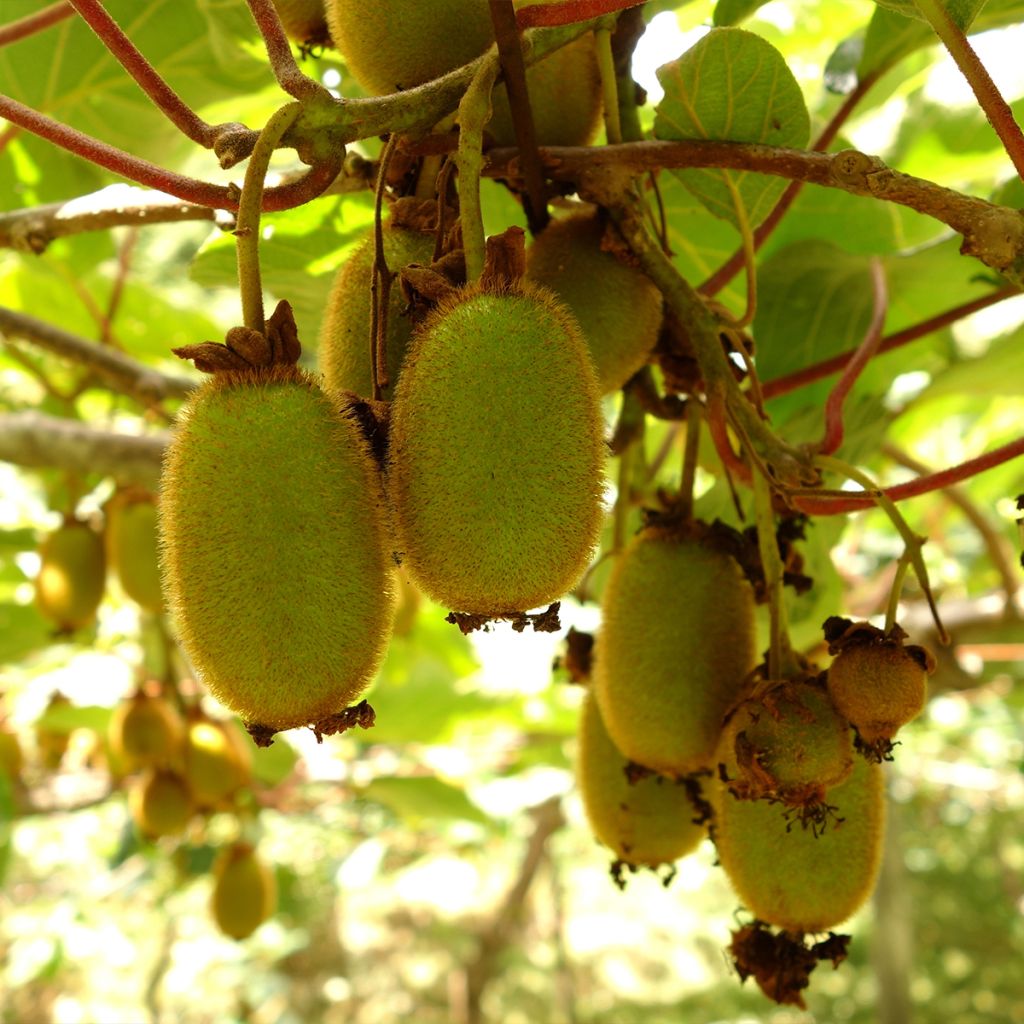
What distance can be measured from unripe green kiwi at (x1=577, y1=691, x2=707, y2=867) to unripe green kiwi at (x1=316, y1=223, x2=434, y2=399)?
38 cm

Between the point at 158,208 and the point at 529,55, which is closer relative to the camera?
the point at 529,55

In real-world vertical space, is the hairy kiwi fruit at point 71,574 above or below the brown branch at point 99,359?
below

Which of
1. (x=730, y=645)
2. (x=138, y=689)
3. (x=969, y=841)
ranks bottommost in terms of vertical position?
(x=969, y=841)

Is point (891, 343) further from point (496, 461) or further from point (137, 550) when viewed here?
point (137, 550)

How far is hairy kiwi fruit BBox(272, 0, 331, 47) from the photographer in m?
0.87

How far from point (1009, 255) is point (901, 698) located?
27 centimetres

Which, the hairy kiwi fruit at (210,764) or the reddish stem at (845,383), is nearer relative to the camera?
the reddish stem at (845,383)

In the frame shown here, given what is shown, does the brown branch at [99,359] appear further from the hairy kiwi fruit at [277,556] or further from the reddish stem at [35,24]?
the hairy kiwi fruit at [277,556]

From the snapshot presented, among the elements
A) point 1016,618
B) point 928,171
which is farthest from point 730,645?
point 1016,618

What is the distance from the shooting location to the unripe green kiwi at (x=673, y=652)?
0.82 metres

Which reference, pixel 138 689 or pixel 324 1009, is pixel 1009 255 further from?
pixel 324 1009

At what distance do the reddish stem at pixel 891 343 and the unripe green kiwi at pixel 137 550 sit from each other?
937mm

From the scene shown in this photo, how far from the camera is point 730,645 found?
84cm

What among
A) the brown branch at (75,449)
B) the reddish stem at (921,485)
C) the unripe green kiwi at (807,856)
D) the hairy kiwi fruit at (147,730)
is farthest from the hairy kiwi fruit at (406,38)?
the hairy kiwi fruit at (147,730)
